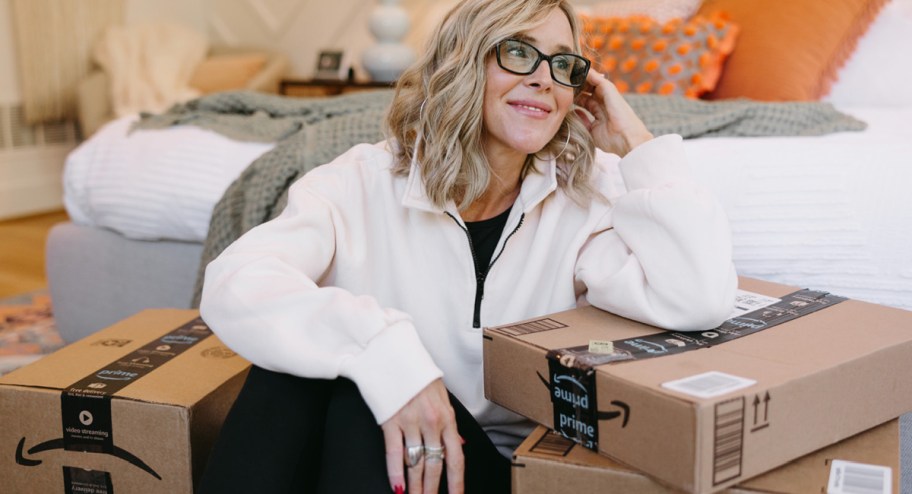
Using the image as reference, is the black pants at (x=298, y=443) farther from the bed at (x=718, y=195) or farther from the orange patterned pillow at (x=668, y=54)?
the orange patterned pillow at (x=668, y=54)

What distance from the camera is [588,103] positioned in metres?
1.41

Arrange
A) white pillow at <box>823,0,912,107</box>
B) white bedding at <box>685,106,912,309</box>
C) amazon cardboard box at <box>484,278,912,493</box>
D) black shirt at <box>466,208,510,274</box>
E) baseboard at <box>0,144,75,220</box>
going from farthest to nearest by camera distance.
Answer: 1. baseboard at <box>0,144,75,220</box>
2. white pillow at <box>823,0,912,107</box>
3. white bedding at <box>685,106,912,309</box>
4. black shirt at <box>466,208,510,274</box>
5. amazon cardboard box at <box>484,278,912,493</box>

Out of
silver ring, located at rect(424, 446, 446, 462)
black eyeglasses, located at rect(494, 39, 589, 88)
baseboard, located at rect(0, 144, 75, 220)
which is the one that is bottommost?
baseboard, located at rect(0, 144, 75, 220)

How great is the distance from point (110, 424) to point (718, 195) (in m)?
1.07

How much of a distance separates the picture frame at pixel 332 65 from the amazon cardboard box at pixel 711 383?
327cm

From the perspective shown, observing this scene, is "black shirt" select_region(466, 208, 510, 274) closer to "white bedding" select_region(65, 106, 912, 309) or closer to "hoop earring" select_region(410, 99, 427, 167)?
"hoop earring" select_region(410, 99, 427, 167)

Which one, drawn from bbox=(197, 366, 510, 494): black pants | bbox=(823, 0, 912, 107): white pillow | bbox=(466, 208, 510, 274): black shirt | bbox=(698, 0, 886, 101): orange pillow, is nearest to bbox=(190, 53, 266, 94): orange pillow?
bbox=(698, 0, 886, 101): orange pillow

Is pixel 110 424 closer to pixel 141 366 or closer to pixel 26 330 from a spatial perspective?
pixel 141 366

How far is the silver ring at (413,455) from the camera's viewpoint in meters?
1.00

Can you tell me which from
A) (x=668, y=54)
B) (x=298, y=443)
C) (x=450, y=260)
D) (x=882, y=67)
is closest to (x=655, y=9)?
(x=668, y=54)

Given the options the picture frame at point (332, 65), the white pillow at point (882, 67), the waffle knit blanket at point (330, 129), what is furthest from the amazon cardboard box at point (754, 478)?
the picture frame at point (332, 65)

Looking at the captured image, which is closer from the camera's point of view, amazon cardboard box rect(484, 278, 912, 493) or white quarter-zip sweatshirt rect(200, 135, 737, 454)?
amazon cardboard box rect(484, 278, 912, 493)

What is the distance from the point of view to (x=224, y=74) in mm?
4246

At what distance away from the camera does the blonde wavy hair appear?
1.22 metres
